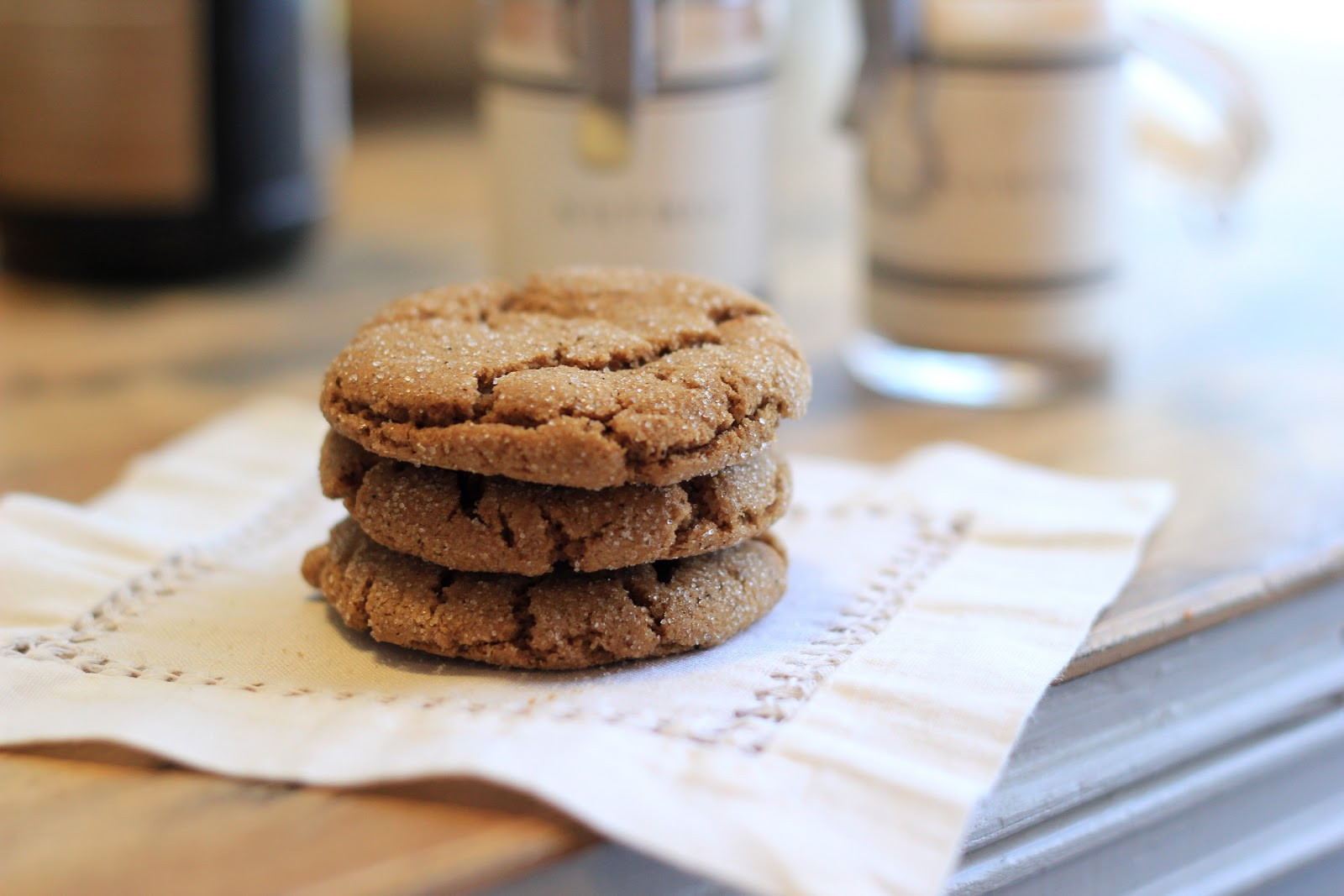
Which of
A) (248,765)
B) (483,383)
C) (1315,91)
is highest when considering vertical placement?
(1315,91)

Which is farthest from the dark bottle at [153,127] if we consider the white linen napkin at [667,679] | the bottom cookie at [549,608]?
the bottom cookie at [549,608]

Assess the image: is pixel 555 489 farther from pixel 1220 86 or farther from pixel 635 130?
pixel 1220 86

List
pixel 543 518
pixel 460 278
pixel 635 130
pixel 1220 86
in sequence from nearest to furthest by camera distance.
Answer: pixel 543 518 < pixel 635 130 < pixel 1220 86 < pixel 460 278

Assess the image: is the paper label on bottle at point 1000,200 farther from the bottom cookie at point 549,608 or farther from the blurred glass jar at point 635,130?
the bottom cookie at point 549,608

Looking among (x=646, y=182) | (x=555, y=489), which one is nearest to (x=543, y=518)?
(x=555, y=489)

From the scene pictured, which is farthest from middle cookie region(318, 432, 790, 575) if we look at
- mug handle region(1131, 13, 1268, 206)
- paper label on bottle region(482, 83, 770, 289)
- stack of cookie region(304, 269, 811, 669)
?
mug handle region(1131, 13, 1268, 206)

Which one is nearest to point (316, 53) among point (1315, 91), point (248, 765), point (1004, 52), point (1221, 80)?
point (1004, 52)

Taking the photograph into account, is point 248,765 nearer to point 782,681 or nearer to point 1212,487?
point 782,681
